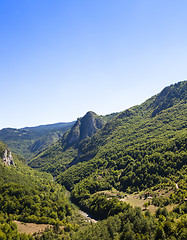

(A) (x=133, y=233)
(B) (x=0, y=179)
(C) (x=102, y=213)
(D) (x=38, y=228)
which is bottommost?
(C) (x=102, y=213)

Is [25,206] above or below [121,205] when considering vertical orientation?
above

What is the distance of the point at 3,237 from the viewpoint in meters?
85.4

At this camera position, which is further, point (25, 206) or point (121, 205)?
point (25, 206)

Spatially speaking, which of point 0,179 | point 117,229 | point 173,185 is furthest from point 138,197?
point 0,179

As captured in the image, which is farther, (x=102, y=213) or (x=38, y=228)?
(x=102, y=213)

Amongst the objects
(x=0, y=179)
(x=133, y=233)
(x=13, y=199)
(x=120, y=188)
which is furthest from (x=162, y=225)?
(x=0, y=179)

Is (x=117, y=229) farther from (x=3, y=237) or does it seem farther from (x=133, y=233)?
(x=3, y=237)

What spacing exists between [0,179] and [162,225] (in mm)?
136557

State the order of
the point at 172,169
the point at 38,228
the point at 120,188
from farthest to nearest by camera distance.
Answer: the point at 120,188 < the point at 172,169 < the point at 38,228

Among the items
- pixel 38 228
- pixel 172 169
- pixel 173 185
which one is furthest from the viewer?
pixel 172 169

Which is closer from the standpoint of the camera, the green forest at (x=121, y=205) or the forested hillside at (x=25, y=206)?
the green forest at (x=121, y=205)

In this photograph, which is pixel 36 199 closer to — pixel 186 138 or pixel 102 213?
pixel 102 213

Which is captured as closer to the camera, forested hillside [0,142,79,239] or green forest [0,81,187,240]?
green forest [0,81,187,240]

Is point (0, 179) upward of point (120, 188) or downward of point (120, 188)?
upward
